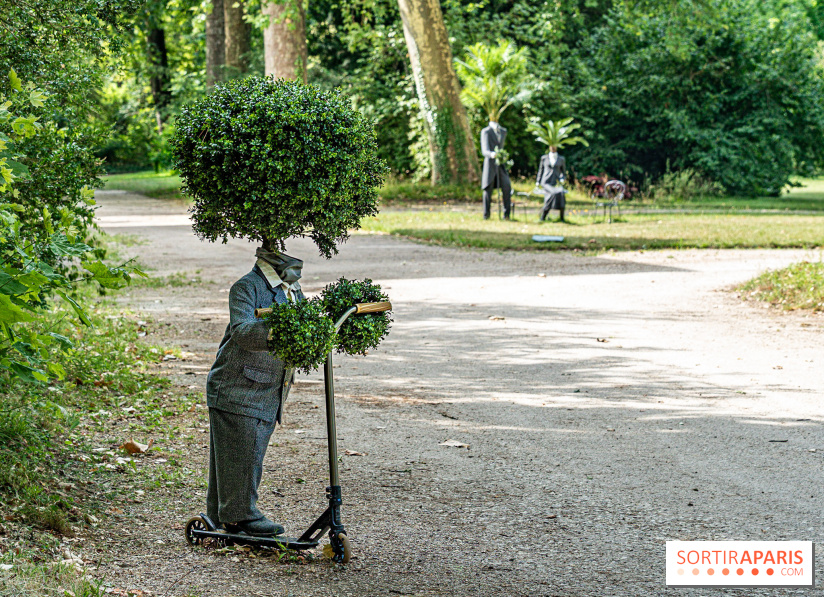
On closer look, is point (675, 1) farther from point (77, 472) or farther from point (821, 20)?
point (821, 20)

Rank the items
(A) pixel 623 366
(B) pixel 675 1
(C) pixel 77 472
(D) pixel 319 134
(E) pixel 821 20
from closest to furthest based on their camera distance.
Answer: (D) pixel 319 134 → (C) pixel 77 472 → (A) pixel 623 366 → (B) pixel 675 1 → (E) pixel 821 20

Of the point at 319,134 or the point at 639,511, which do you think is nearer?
the point at 319,134

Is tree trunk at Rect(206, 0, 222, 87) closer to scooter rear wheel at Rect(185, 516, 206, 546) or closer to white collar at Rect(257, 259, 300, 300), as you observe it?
white collar at Rect(257, 259, 300, 300)

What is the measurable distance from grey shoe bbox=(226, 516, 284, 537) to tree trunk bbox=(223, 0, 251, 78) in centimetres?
2697

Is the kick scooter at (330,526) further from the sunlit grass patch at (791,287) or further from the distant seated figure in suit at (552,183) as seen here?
the distant seated figure in suit at (552,183)

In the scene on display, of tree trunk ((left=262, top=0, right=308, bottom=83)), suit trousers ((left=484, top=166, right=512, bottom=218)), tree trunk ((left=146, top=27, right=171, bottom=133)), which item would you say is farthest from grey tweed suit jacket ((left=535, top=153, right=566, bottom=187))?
tree trunk ((left=146, top=27, right=171, bottom=133))

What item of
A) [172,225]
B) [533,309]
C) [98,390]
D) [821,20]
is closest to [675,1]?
[172,225]

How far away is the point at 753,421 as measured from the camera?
6.17 metres

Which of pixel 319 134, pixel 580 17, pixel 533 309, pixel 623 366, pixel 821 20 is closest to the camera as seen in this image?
pixel 319 134

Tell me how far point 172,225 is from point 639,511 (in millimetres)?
17974

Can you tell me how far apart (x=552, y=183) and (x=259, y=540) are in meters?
17.1

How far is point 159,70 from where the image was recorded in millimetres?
39594

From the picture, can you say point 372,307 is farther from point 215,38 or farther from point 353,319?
point 215,38

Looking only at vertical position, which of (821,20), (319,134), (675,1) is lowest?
(319,134)
